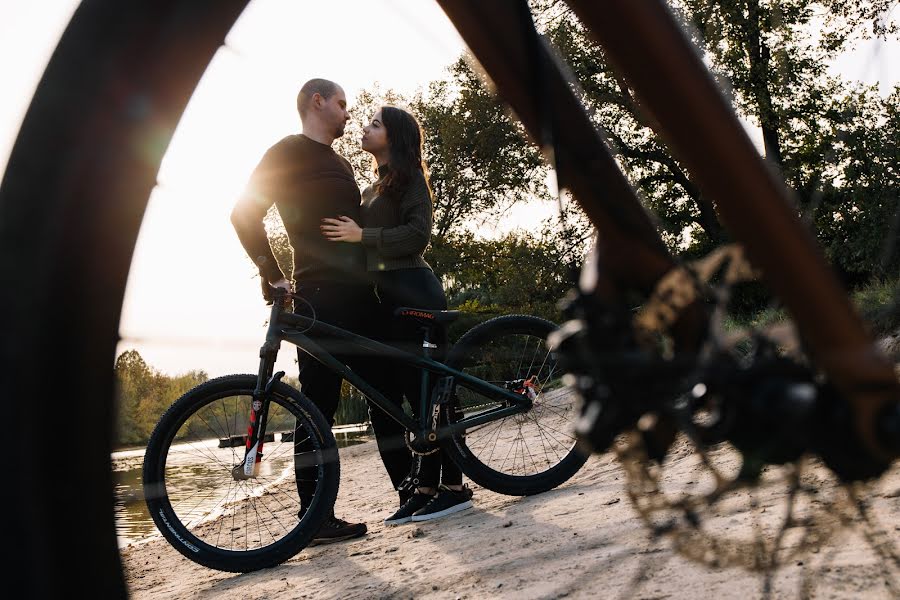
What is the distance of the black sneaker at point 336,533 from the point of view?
4023 mm

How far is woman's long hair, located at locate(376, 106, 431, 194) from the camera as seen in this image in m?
4.45

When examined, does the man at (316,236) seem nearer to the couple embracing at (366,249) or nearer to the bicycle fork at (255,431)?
the couple embracing at (366,249)

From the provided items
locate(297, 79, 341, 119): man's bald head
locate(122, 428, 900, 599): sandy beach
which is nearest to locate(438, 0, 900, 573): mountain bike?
locate(122, 428, 900, 599): sandy beach

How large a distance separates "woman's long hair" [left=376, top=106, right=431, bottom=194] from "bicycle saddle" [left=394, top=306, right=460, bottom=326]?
2.18 ft

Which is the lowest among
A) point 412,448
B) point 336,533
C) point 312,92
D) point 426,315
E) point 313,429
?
point 336,533

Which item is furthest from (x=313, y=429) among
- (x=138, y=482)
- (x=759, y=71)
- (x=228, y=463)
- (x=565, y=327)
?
(x=759, y=71)

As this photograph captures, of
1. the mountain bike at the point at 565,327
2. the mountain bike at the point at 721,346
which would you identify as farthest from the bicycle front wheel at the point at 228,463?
the mountain bike at the point at 721,346

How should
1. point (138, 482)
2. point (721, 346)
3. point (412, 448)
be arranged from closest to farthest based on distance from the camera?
point (721, 346), point (412, 448), point (138, 482)

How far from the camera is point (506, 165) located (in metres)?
21.8

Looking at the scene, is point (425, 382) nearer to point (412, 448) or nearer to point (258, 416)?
point (412, 448)

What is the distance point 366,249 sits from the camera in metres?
4.43

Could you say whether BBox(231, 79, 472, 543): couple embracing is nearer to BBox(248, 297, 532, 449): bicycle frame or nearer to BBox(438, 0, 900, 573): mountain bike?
BBox(248, 297, 532, 449): bicycle frame

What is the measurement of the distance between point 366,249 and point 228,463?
1.29m

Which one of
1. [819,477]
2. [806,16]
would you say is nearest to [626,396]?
[819,477]
